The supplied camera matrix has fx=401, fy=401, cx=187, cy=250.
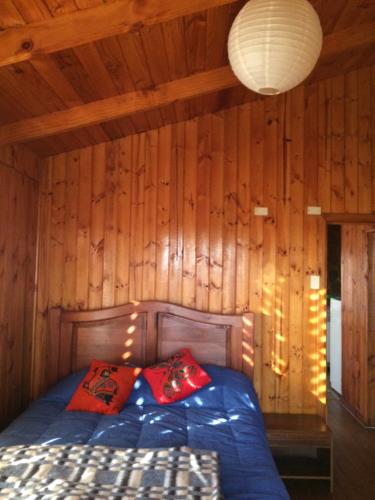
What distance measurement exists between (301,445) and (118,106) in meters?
2.70

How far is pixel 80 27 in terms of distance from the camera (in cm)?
190

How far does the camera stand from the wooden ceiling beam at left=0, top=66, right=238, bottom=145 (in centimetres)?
272

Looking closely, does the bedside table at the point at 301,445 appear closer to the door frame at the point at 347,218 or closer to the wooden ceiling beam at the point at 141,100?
the door frame at the point at 347,218

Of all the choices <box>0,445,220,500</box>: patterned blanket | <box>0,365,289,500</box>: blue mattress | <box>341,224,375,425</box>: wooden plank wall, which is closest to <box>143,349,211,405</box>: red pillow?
<box>0,365,289,500</box>: blue mattress

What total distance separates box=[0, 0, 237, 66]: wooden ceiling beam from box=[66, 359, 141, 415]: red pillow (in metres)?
2.03

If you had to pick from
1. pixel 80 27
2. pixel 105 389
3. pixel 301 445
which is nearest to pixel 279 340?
pixel 301 445

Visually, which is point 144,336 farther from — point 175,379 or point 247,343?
point 247,343

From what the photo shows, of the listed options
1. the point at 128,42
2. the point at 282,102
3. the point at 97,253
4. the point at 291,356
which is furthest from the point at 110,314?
the point at 282,102

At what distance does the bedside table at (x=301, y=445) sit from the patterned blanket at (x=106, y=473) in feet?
4.17

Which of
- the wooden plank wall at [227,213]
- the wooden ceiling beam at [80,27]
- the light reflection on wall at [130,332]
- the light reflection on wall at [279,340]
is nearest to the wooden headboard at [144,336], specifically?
the light reflection on wall at [130,332]

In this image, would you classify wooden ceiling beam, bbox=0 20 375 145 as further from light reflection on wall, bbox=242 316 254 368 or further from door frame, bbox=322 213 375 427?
light reflection on wall, bbox=242 316 254 368

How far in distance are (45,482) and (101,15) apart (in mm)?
2070

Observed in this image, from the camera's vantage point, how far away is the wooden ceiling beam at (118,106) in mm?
2719

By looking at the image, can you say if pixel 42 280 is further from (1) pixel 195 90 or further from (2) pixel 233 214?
(1) pixel 195 90
